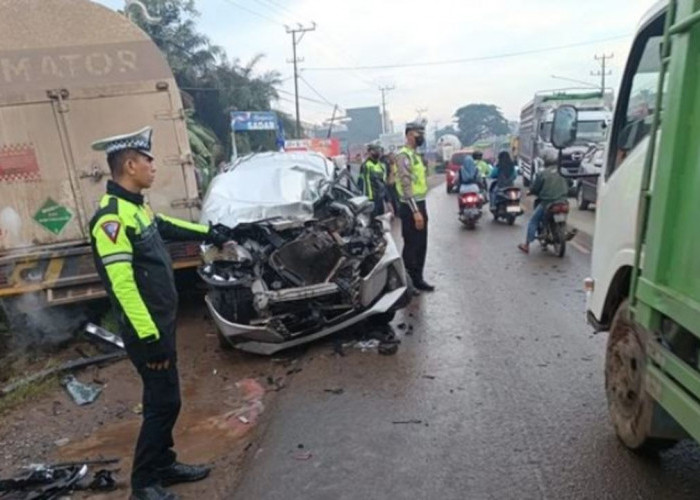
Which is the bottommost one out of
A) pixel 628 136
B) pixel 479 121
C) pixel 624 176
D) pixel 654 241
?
pixel 479 121

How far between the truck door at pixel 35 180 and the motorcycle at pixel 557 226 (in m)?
6.78

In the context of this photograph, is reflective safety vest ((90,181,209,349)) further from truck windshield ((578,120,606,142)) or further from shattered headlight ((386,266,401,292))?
truck windshield ((578,120,606,142))

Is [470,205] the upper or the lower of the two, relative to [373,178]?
lower

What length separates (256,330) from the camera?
202 inches

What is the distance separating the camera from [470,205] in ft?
40.9

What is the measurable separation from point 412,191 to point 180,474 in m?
4.52

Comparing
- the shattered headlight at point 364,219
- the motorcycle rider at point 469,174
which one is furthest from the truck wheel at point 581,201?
the shattered headlight at point 364,219

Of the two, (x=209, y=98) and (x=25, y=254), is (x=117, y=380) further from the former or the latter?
(x=209, y=98)

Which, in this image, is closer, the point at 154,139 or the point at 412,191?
the point at 154,139

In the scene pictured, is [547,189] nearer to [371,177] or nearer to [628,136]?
[371,177]

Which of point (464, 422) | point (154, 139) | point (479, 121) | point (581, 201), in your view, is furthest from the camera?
point (479, 121)

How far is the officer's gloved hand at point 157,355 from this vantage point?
3.14m

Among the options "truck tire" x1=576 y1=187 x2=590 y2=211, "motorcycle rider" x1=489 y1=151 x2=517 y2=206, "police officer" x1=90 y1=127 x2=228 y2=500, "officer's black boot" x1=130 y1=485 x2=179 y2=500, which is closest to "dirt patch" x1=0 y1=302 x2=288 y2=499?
"officer's black boot" x1=130 y1=485 x2=179 y2=500

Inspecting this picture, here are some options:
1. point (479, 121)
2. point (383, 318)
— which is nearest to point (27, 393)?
point (383, 318)
